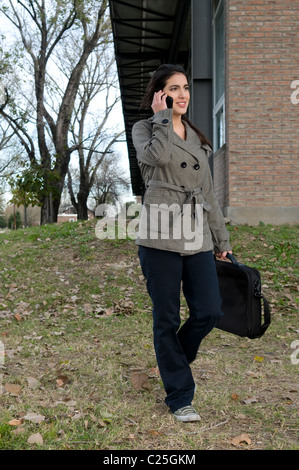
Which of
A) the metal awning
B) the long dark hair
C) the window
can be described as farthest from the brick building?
the long dark hair

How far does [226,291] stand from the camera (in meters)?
3.90

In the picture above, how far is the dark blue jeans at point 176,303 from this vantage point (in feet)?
11.4

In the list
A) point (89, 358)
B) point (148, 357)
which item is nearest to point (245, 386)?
point (148, 357)

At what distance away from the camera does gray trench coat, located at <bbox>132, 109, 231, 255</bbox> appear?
3414 mm

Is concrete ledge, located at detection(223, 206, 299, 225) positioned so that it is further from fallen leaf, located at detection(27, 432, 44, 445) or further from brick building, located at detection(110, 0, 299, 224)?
fallen leaf, located at detection(27, 432, 44, 445)

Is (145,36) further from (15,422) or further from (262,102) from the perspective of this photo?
(15,422)

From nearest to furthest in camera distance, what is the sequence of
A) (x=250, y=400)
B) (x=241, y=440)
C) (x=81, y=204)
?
(x=241, y=440) → (x=250, y=400) → (x=81, y=204)

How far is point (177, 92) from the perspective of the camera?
364 cm

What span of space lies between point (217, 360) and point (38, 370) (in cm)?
171

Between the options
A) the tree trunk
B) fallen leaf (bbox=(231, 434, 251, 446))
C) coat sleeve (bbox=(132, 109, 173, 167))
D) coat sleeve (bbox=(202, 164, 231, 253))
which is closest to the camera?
fallen leaf (bbox=(231, 434, 251, 446))

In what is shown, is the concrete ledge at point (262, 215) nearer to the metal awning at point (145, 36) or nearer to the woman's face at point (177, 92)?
the metal awning at point (145, 36)

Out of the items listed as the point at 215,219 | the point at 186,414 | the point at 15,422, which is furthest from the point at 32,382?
the point at 215,219

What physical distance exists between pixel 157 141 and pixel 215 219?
749 millimetres
